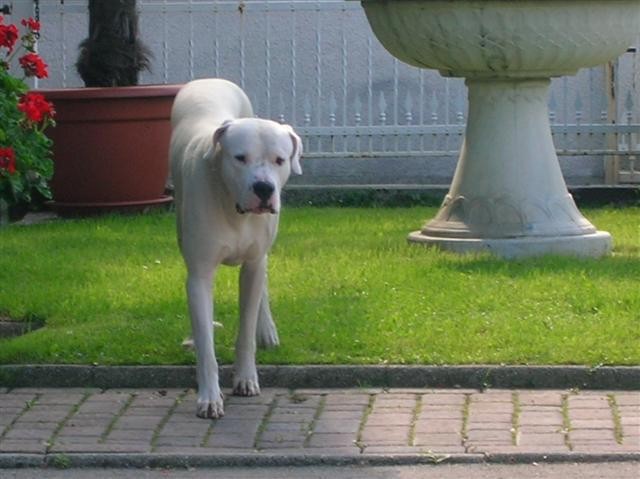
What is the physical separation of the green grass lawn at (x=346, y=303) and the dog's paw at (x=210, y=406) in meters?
0.54

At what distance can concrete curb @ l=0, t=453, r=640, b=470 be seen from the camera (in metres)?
5.70

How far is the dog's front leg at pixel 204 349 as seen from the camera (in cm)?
626

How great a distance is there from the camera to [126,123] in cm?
1127

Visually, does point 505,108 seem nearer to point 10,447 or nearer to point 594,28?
point 594,28

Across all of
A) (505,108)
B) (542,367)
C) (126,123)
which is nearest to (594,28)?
(505,108)

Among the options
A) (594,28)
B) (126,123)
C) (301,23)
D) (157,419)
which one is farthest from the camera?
(301,23)

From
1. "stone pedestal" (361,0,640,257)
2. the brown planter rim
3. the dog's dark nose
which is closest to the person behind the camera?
the dog's dark nose

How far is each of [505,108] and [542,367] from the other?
2.93 meters

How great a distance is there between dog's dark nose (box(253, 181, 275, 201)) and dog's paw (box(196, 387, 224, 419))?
852 mm

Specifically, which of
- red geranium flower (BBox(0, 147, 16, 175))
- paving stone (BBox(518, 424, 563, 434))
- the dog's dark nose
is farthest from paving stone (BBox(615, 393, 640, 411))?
red geranium flower (BBox(0, 147, 16, 175))

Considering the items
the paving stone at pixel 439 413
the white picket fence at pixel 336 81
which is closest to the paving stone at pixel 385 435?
the paving stone at pixel 439 413

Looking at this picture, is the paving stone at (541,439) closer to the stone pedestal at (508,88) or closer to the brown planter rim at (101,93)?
the stone pedestal at (508,88)

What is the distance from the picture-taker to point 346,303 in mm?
7719

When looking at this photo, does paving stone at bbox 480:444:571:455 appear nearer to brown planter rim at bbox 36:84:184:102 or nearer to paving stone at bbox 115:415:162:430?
paving stone at bbox 115:415:162:430
